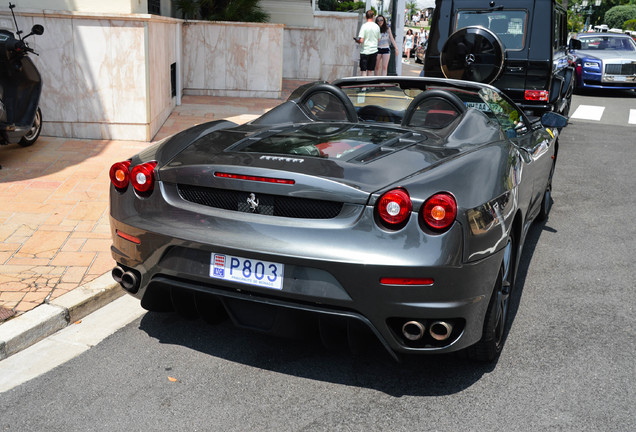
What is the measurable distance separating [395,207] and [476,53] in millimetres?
7405

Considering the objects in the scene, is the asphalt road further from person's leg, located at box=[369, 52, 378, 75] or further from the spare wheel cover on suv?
person's leg, located at box=[369, 52, 378, 75]

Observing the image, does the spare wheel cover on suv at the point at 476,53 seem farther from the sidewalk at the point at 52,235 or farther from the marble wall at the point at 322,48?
the marble wall at the point at 322,48

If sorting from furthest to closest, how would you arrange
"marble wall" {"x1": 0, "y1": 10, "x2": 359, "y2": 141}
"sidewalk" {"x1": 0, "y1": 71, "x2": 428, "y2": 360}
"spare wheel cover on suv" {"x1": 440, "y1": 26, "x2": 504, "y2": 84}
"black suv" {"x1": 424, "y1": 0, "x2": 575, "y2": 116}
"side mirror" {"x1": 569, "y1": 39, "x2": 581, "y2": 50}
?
"side mirror" {"x1": 569, "y1": 39, "x2": 581, "y2": 50}
"black suv" {"x1": 424, "y1": 0, "x2": 575, "y2": 116}
"spare wheel cover on suv" {"x1": 440, "y1": 26, "x2": 504, "y2": 84}
"marble wall" {"x1": 0, "y1": 10, "x2": 359, "y2": 141}
"sidewalk" {"x1": 0, "y1": 71, "x2": 428, "y2": 360}

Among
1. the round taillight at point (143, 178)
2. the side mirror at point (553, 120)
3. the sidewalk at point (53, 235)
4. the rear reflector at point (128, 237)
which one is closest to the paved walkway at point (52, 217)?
the sidewalk at point (53, 235)

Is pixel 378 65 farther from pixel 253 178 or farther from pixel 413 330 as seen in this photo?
pixel 413 330

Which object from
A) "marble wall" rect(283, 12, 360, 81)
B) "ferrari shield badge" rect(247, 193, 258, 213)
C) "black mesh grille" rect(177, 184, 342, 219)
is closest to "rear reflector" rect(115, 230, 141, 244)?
"black mesh grille" rect(177, 184, 342, 219)

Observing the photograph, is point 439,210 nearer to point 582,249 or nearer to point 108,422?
point 108,422

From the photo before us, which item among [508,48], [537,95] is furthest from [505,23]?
[537,95]

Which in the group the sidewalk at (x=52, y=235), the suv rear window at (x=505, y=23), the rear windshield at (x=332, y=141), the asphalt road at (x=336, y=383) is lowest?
the asphalt road at (x=336, y=383)

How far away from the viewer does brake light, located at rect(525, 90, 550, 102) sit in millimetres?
9938

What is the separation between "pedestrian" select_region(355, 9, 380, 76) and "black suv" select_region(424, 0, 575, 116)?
509cm

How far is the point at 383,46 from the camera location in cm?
1623

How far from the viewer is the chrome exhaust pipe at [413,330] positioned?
301 centimetres

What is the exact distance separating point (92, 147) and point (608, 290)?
6.22m
